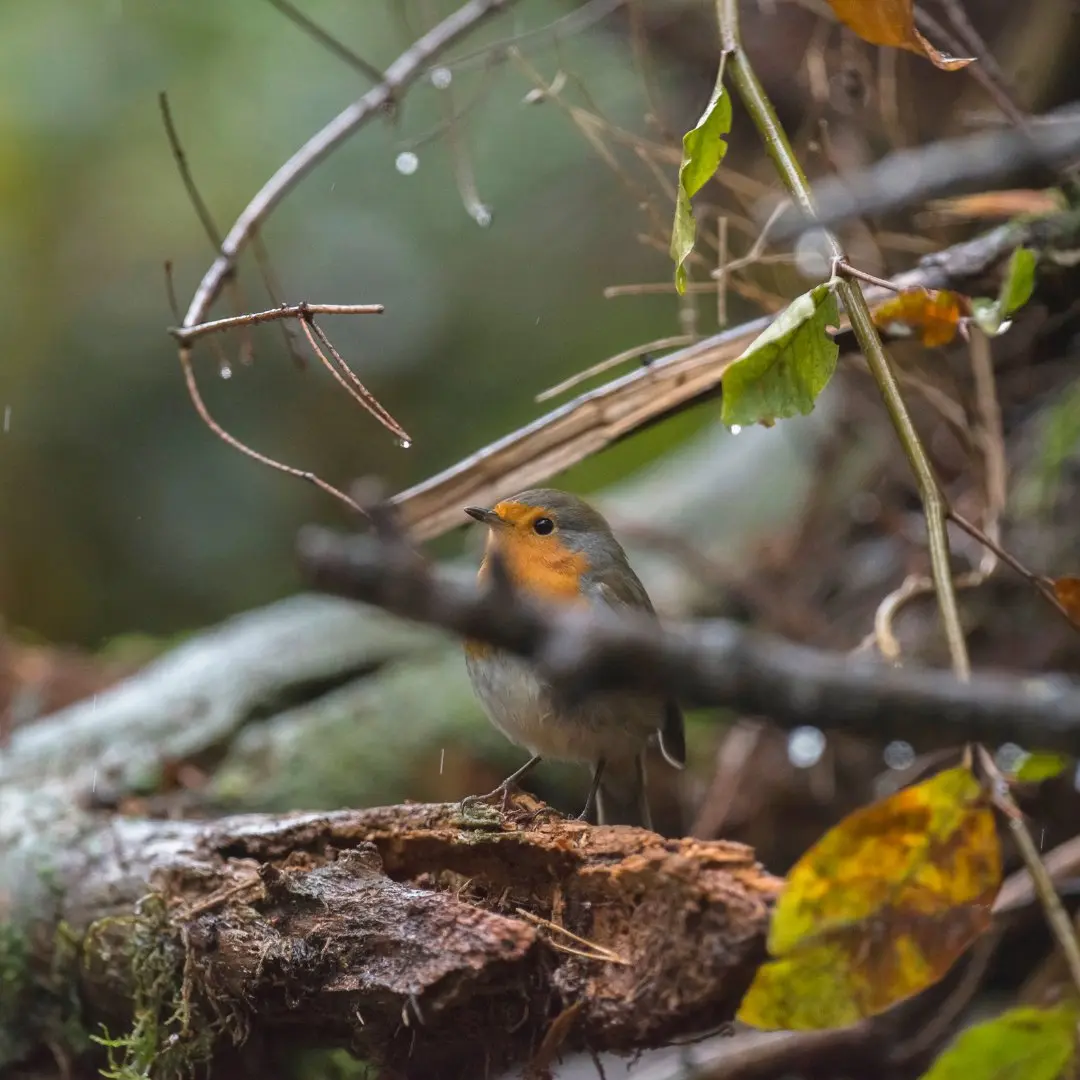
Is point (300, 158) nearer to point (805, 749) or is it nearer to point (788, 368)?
point (788, 368)

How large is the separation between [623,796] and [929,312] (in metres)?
1.35

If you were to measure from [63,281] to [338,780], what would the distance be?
4276 mm

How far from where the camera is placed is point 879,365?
1630 millimetres

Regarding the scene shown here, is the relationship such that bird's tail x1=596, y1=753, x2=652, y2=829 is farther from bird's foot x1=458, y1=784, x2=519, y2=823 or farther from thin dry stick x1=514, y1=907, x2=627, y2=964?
thin dry stick x1=514, y1=907, x2=627, y2=964

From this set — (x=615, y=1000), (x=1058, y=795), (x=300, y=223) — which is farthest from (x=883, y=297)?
(x=300, y=223)

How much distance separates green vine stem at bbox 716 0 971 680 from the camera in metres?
1.50

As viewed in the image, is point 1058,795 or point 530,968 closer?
point 530,968

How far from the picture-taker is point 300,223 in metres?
6.52

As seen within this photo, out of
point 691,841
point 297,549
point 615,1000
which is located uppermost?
point 297,549

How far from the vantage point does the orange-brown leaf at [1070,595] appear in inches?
66.9

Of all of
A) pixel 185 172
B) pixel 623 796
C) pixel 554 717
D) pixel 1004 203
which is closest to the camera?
pixel 554 717

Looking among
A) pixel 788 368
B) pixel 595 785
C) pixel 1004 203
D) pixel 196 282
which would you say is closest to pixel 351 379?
pixel 788 368

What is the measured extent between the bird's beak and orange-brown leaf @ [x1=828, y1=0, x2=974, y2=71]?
1.04 m

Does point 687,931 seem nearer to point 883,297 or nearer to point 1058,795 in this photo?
point 883,297
